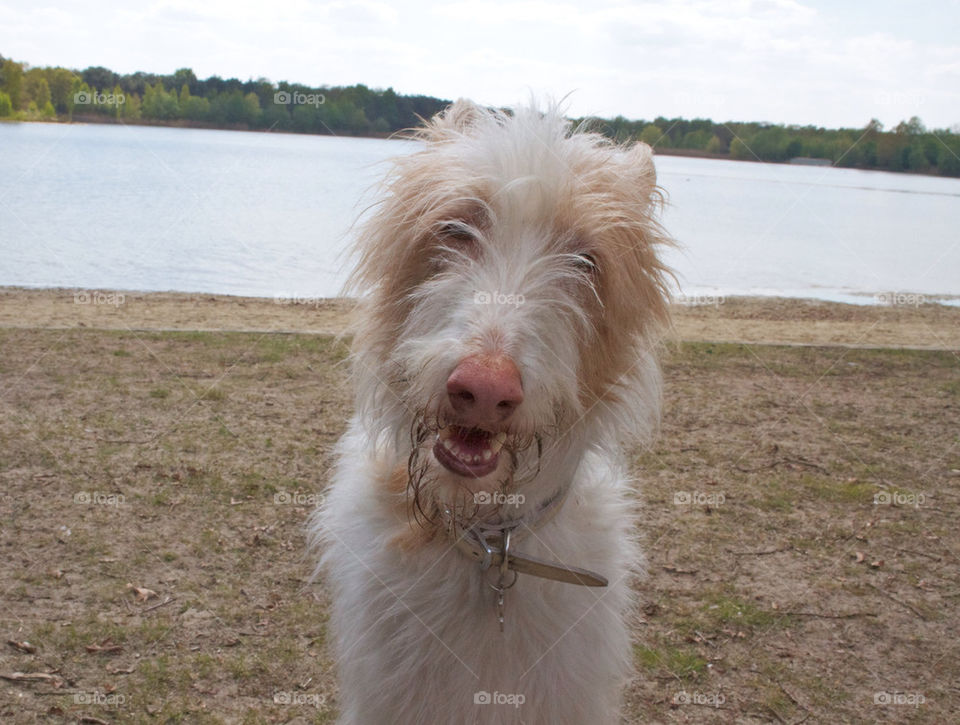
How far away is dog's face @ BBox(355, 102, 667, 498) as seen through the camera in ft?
6.31

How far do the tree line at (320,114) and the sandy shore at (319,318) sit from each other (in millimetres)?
2219

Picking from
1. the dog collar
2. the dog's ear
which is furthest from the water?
the dog collar

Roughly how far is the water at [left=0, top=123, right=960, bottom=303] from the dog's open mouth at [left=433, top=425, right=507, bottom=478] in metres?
1.00

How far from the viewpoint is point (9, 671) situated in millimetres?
3139

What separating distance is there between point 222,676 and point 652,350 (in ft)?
7.61

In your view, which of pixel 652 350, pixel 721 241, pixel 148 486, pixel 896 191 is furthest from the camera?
pixel 896 191

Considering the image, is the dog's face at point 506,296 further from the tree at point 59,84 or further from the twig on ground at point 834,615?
the tree at point 59,84

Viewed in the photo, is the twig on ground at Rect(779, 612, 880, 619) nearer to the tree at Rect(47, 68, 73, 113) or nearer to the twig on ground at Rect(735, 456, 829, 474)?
the twig on ground at Rect(735, 456, 829, 474)

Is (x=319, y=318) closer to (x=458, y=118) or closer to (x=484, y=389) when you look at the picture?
(x=458, y=118)

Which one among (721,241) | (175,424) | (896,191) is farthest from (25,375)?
(896,191)

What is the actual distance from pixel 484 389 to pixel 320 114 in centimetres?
854

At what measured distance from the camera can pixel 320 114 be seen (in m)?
9.45

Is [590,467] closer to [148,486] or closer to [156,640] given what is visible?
[156,640]

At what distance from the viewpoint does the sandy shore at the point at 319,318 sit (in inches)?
330
